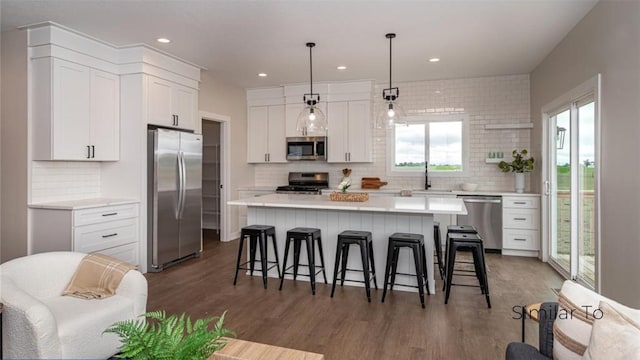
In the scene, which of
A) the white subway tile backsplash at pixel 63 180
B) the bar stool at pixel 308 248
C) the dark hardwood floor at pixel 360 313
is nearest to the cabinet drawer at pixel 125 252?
the dark hardwood floor at pixel 360 313

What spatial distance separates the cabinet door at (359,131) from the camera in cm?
636

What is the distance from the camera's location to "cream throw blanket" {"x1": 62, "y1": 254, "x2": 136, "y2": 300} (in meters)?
2.50

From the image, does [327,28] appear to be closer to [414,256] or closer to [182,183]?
[414,256]

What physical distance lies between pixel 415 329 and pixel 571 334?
1.66 metres

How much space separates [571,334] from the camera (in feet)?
4.61

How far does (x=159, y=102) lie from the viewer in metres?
4.80

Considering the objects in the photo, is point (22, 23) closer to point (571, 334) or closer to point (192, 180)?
point (192, 180)

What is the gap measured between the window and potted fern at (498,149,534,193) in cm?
65

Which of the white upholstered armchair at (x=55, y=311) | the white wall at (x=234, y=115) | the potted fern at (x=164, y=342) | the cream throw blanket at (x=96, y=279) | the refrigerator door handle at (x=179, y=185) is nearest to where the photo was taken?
the potted fern at (x=164, y=342)

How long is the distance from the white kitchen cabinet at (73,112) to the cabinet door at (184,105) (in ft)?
2.23

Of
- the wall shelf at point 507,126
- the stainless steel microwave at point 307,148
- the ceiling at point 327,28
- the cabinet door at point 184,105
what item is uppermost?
the ceiling at point 327,28

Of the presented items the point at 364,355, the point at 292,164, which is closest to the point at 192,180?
the point at 292,164

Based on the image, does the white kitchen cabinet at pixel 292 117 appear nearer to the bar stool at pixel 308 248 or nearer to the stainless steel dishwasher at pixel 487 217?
the bar stool at pixel 308 248

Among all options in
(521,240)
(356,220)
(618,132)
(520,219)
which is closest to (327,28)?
(356,220)
